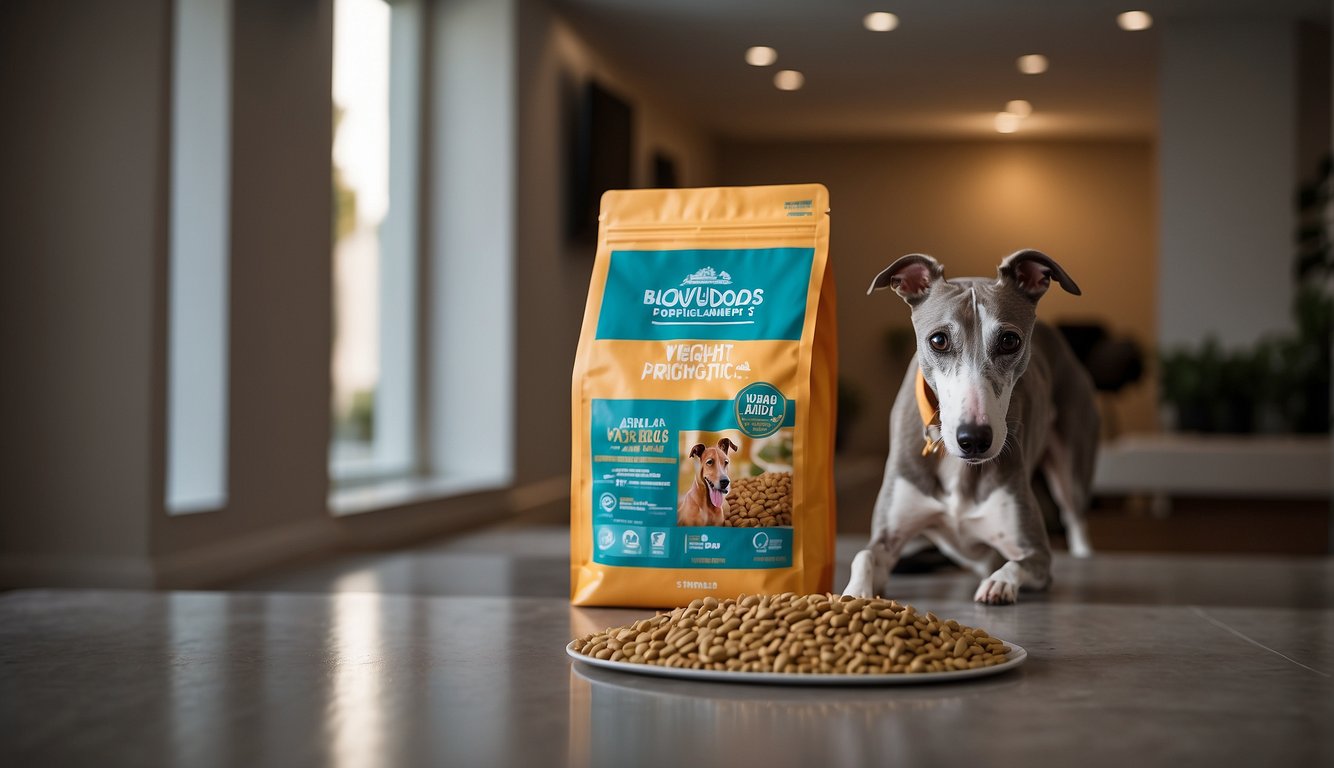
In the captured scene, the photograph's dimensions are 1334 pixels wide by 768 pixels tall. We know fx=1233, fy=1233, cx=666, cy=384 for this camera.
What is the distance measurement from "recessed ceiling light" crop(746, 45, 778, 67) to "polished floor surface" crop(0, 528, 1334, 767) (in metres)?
5.26

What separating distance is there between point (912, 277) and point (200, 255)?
1.71 metres

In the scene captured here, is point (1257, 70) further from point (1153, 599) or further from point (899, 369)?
point (1153, 599)

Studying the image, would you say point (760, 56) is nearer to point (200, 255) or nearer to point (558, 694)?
point (200, 255)

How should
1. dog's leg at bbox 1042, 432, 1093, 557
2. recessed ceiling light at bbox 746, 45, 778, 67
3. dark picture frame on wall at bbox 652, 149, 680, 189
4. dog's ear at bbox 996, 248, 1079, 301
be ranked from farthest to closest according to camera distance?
1. dark picture frame on wall at bbox 652, 149, 680, 189
2. recessed ceiling light at bbox 746, 45, 778, 67
3. dog's leg at bbox 1042, 432, 1093, 557
4. dog's ear at bbox 996, 248, 1079, 301

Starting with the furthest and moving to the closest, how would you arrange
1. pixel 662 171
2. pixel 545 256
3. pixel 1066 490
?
A: pixel 662 171 → pixel 545 256 → pixel 1066 490

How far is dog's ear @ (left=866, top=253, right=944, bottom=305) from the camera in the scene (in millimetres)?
1205

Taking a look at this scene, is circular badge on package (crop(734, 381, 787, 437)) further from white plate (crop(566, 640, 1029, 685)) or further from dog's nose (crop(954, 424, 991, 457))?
white plate (crop(566, 640, 1029, 685))

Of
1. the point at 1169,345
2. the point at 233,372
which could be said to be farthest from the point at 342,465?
the point at 1169,345

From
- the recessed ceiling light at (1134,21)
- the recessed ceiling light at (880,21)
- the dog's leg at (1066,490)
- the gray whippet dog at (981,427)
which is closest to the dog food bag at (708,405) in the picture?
the gray whippet dog at (981,427)

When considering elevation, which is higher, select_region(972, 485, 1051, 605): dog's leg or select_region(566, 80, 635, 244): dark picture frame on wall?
select_region(566, 80, 635, 244): dark picture frame on wall

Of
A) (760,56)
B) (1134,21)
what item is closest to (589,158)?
(760,56)

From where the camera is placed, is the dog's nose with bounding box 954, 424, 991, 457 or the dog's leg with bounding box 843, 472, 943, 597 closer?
the dog's nose with bounding box 954, 424, 991, 457

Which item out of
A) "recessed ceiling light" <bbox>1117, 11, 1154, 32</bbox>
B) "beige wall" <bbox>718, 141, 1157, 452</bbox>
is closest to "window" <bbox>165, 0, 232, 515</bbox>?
"recessed ceiling light" <bbox>1117, 11, 1154, 32</bbox>

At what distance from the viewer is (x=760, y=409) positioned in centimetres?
127
